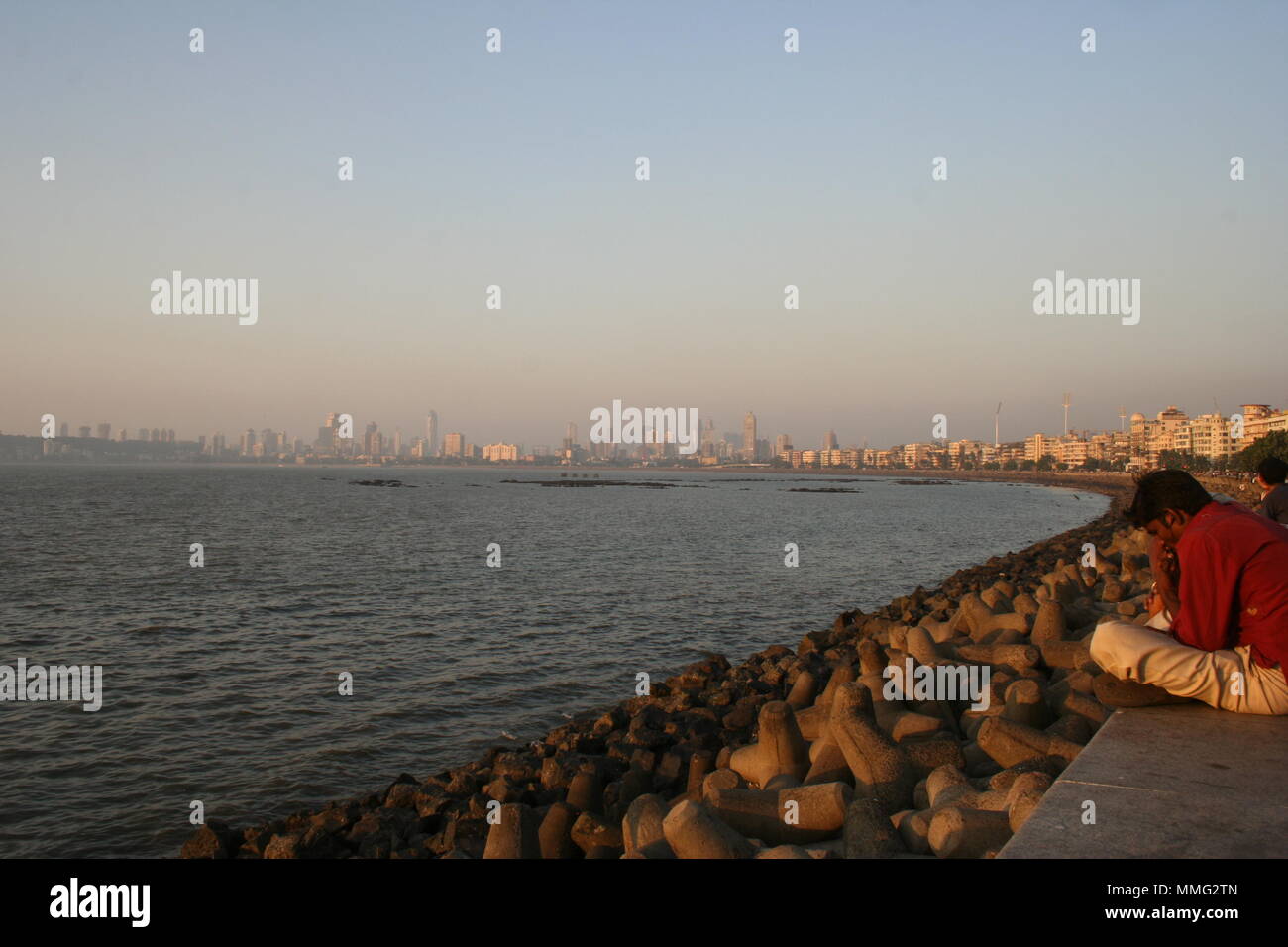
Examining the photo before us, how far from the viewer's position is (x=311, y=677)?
14938mm

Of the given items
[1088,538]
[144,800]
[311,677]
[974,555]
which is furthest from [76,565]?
[1088,538]

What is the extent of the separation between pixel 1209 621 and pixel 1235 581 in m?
0.28

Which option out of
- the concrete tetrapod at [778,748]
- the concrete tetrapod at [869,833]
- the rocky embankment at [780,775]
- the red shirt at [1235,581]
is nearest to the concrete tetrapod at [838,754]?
the rocky embankment at [780,775]

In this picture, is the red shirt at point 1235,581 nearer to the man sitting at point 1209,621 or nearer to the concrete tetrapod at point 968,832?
the man sitting at point 1209,621

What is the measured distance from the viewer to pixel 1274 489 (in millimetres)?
8891

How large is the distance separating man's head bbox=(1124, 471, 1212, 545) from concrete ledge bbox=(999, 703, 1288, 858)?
1.05 m

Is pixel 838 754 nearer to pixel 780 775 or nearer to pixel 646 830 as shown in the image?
pixel 780 775

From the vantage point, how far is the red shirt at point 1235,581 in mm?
4672

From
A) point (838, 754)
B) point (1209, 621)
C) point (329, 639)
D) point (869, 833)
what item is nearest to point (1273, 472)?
point (1209, 621)

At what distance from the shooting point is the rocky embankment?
4.89 m

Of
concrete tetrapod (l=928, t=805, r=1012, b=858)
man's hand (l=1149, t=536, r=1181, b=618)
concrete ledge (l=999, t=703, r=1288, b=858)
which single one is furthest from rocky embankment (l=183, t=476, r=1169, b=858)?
man's hand (l=1149, t=536, r=1181, b=618)

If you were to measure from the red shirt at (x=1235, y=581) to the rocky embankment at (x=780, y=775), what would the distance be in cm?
129
